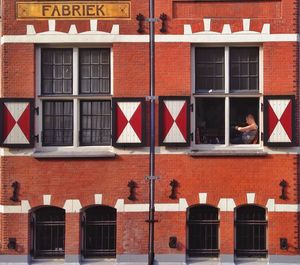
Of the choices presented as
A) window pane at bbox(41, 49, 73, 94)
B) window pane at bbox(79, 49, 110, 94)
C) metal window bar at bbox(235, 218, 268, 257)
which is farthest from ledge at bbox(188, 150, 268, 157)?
window pane at bbox(41, 49, 73, 94)

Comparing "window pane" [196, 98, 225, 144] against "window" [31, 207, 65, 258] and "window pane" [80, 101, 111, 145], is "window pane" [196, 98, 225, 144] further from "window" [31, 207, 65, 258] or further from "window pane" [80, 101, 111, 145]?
"window" [31, 207, 65, 258]

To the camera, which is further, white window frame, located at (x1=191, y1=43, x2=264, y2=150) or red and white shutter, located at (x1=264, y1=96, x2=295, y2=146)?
white window frame, located at (x1=191, y1=43, x2=264, y2=150)

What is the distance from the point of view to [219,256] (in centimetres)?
1145

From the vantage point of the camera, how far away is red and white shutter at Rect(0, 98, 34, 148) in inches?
452

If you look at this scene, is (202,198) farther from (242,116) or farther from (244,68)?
(244,68)

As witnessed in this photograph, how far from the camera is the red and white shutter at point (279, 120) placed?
37.3ft

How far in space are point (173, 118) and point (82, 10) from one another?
8.64 feet

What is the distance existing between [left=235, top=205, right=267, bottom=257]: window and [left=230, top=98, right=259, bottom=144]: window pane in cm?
128

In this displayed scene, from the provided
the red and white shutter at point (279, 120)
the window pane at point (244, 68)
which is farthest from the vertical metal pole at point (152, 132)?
the red and white shutter at point (279, 120)

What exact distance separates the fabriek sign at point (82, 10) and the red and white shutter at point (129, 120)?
5.28 feet

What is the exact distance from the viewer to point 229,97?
11680mm

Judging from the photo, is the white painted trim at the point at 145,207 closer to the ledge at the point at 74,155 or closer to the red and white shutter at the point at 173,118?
the ledge at the point at 74,155

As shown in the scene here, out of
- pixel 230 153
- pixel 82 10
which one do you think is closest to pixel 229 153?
pixel 230 153

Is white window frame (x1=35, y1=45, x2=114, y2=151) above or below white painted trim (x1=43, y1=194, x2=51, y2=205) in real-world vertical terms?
above
